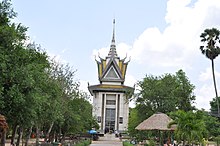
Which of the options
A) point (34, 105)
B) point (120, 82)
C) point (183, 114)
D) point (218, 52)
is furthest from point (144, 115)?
point (120, 82)

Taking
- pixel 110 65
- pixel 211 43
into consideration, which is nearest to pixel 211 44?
pixel 211 43

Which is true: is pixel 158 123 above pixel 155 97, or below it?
below

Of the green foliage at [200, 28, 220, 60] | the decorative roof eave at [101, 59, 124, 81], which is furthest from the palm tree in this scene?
the decorative roof eave at [101, 59, 124, 81]

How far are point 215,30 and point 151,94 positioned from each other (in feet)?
32.0

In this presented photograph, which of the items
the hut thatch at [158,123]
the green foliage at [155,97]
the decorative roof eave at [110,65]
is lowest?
the hut thatch at [158,123]

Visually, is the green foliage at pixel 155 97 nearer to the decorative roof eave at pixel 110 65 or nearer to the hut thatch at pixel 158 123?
the hut thatch at pixel 158 123

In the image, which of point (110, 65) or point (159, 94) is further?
point (110, 65)

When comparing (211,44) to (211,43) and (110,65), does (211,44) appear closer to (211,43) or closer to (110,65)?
(211,43)

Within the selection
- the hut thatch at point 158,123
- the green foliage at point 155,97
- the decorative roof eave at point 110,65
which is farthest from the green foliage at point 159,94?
the decorative roof eave at point 110,65

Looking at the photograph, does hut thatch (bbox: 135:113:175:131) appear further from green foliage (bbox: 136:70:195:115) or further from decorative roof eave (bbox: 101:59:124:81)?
Answer: decorative roof eave (bbox: 101:59:124:81)

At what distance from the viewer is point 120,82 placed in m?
81.9

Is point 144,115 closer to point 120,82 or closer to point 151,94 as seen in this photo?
point 151,94

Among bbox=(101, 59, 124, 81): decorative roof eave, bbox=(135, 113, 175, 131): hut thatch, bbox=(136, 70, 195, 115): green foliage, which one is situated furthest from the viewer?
bbox=(101, 59, 124, 81): decorative roof eave

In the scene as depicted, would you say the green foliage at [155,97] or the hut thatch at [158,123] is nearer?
the hut thatch at [158,123]
